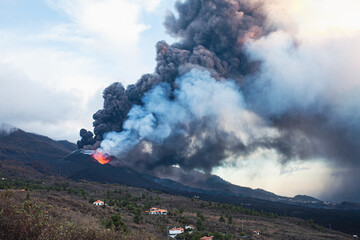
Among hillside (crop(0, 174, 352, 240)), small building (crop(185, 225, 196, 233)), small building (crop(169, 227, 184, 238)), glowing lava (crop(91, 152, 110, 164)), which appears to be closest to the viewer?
hillside (crop(0, 174, 352, 240))

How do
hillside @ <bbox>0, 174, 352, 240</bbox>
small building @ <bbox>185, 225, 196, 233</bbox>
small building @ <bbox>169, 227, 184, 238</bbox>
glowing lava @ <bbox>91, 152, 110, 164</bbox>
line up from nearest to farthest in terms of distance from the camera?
1. hillside @ <bbox>0, 174, 352, 240</bbox>
2. small building @ <bbox>169, 227, 184, 238</bbox>
3. small building @ <bbox>185, 225, 196, 233</bbox>
4. glowing lava @ <bbox>91, 152, 110, 164</bbox>

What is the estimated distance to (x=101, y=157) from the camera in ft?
577

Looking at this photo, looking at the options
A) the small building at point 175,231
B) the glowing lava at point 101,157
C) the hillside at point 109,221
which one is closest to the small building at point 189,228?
the small building at point 175,231

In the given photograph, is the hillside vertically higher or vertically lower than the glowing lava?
lower

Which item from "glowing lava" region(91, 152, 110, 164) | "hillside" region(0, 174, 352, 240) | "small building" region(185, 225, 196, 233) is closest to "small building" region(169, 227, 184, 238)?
"small building" region(185, 225, 196, 233)

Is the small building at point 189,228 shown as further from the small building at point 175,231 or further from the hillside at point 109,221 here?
the hillside at point 109,221

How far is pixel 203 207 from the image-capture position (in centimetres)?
10462

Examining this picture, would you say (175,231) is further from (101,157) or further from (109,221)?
(101,157)

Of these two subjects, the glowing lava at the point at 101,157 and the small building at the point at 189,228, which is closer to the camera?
the small building at the point at 189,228

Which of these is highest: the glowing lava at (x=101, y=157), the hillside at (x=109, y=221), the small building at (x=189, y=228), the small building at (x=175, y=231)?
the glowing lava at (x=101, y=157)

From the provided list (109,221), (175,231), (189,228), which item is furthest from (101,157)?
(109,221)

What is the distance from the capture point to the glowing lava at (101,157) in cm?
17459

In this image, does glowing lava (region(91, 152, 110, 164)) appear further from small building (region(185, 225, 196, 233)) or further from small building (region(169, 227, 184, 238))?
small building (region(169, 227, 184, 238))

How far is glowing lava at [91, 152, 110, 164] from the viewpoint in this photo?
174587 mm
